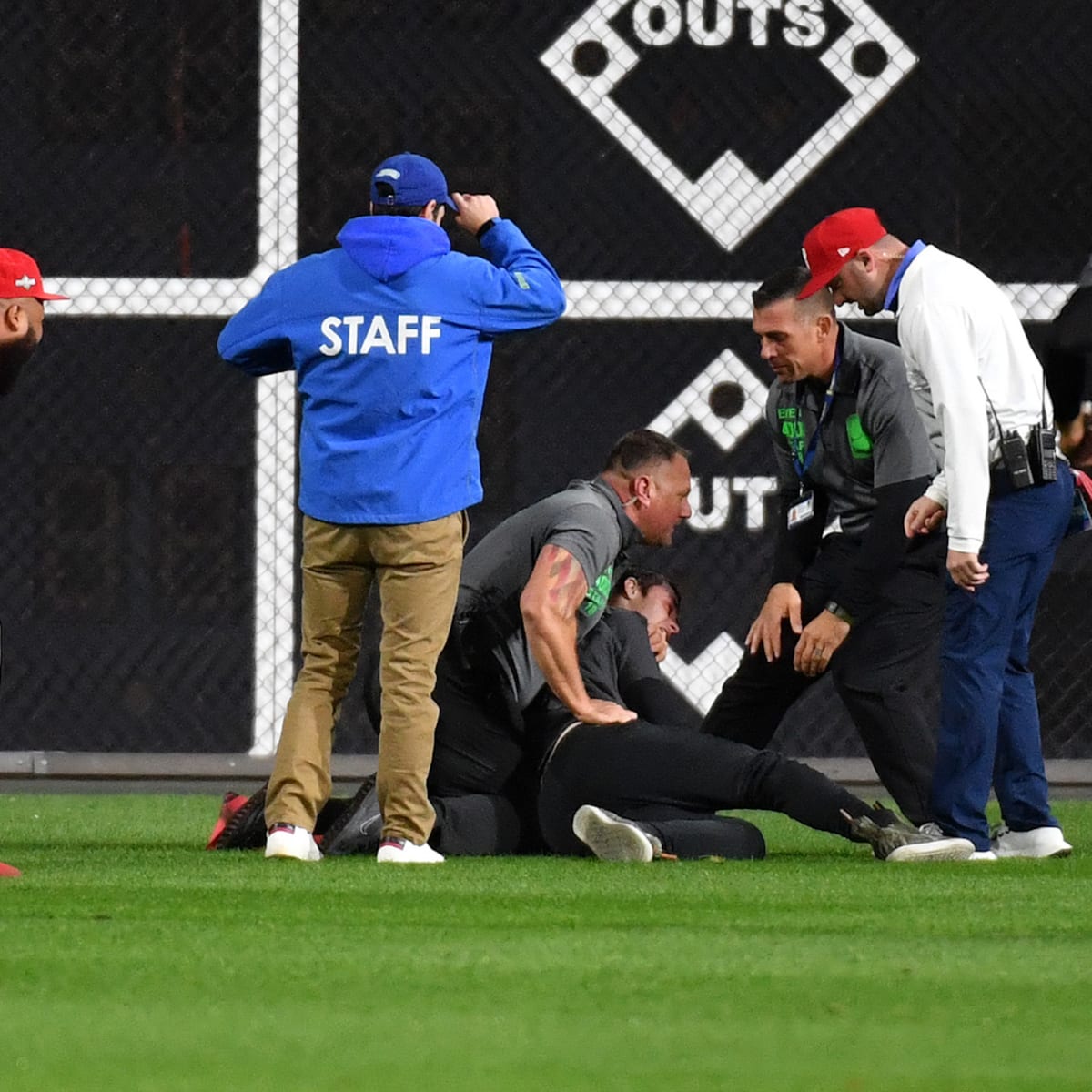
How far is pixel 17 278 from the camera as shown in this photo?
431 centimetres

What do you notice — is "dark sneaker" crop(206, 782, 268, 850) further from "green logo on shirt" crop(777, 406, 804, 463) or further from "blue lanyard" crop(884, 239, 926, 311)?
"blue lanyard" crop(884, 239, 926, 311)

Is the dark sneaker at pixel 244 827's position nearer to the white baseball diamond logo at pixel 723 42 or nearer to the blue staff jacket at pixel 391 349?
the blue staff jacket at pixel 391 349

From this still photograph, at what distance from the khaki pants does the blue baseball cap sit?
0.67 metres

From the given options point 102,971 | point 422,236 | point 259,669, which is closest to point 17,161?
point 259,669

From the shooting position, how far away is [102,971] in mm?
2828

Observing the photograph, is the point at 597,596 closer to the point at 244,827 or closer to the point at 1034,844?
the point at 244,827

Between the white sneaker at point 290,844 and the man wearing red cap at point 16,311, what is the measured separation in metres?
1.03

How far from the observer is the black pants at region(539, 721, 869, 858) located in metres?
4.71

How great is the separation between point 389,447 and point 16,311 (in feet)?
2.60

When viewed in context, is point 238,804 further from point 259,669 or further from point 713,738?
point 259,669

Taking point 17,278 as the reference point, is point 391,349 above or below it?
below

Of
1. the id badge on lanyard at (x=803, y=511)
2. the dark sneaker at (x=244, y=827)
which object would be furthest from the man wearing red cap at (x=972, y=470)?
the dark sneaker at (x=244, y=827)

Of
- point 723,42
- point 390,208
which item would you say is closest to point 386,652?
point 390,208

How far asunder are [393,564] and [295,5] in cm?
339
